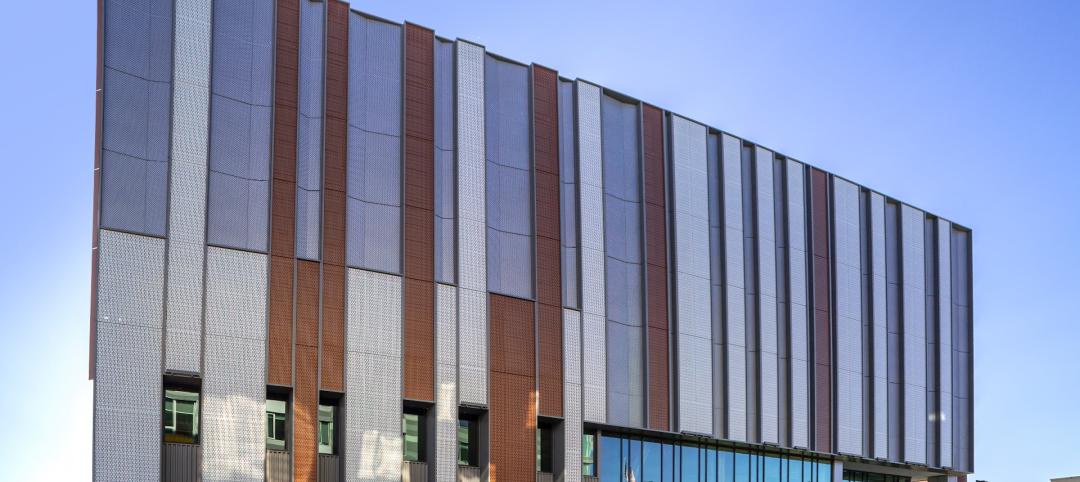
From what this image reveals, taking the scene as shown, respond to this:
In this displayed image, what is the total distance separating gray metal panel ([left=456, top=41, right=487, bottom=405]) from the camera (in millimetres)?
41125

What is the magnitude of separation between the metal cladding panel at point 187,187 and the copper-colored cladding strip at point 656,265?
1712cm

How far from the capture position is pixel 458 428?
40625 mm

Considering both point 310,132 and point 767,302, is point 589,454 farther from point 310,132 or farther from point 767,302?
point 310,132

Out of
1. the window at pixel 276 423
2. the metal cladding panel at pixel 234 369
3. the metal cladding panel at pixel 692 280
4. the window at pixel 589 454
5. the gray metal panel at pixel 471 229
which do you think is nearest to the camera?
the metal cladding panel at pixel 234 369

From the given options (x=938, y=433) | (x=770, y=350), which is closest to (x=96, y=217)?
(x=770, y=350)

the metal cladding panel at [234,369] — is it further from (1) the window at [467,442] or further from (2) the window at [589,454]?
(2) the window at [589,454]

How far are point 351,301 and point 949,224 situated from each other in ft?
107

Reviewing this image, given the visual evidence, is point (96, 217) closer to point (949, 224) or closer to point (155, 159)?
point (155, 159)

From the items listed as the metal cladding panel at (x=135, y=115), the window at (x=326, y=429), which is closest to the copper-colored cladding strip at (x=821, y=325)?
the window at (x=326, y=429)

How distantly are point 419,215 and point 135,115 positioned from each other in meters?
9.10

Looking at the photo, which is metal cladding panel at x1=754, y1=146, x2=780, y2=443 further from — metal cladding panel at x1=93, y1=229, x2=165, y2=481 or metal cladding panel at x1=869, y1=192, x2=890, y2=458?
metal cladding panel at x1=93, y1=229, x2=165, y2=481

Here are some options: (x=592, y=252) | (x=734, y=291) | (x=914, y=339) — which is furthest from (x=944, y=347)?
(x=592, y=252)

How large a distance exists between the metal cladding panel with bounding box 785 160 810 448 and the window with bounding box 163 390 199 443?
24968 mm

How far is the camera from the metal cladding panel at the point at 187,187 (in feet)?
116
